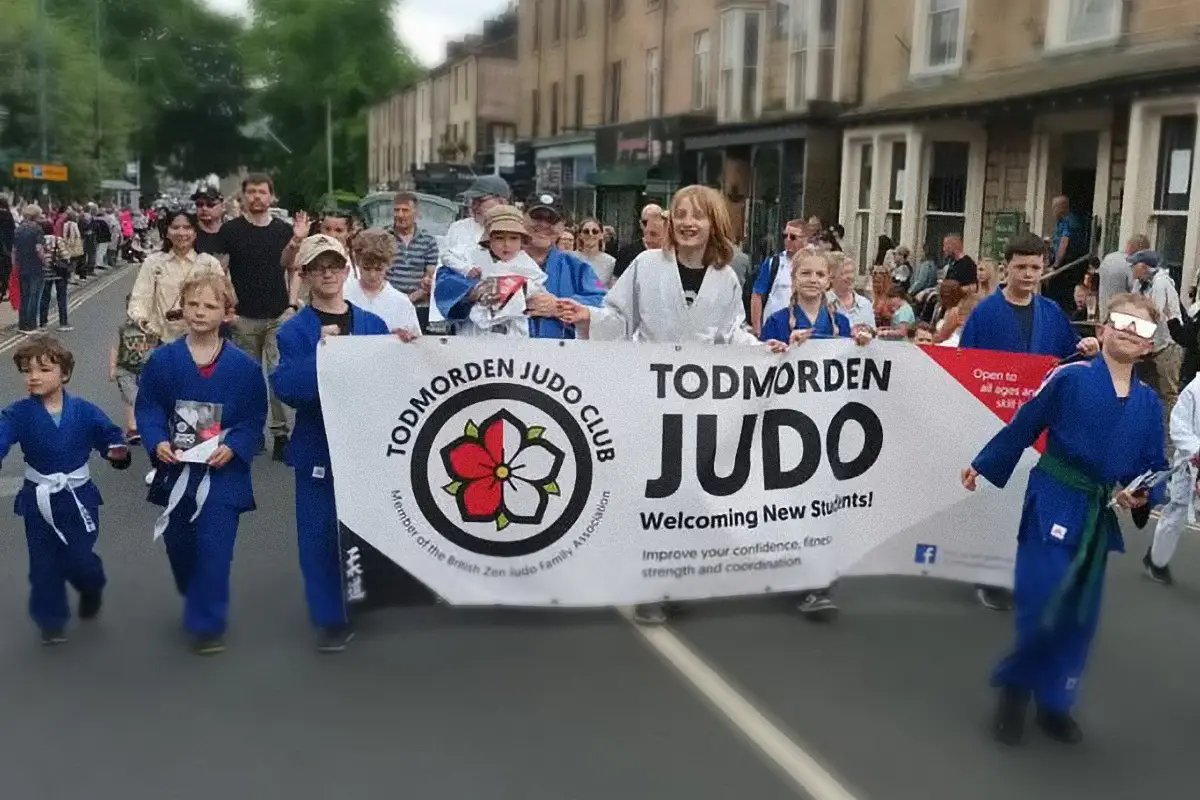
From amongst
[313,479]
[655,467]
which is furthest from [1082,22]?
[313,479]

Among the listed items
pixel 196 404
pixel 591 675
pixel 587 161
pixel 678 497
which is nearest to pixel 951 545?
pixel 678 497

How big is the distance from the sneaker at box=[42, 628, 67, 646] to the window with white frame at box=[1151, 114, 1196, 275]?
14.3 meters

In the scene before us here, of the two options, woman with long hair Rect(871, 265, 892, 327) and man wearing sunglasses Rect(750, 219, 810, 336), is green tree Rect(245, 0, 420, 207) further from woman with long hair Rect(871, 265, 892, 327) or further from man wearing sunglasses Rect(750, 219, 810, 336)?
man wearing sunglasses Rect(750, 219, 810, 336)

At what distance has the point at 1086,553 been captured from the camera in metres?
4.68

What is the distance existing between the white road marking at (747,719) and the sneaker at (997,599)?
5.38ft

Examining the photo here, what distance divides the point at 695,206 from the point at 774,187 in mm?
22782

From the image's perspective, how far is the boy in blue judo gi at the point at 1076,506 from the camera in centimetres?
461

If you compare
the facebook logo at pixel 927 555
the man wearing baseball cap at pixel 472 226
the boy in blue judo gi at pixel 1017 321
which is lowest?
the facebook logo at pixel 927 555

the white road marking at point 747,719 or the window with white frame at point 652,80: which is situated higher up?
the window with white frame at point 652,80

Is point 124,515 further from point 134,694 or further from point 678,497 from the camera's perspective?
point 678,497

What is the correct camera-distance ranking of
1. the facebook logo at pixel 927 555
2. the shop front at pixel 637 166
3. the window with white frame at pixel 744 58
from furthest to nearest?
the shop front at pixel 637 166 → the window with white frame at pixel 744 58 → the facebook logo at pixel 927 555

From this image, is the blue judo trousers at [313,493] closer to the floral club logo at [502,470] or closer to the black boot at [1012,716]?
the floral club logo at [502,470]

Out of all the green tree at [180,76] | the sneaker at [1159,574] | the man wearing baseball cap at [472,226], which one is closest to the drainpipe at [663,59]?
the man wearing baseball cap at [472,226]

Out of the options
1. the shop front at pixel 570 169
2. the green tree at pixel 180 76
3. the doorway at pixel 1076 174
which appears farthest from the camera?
the green tree at pixel 180 76
